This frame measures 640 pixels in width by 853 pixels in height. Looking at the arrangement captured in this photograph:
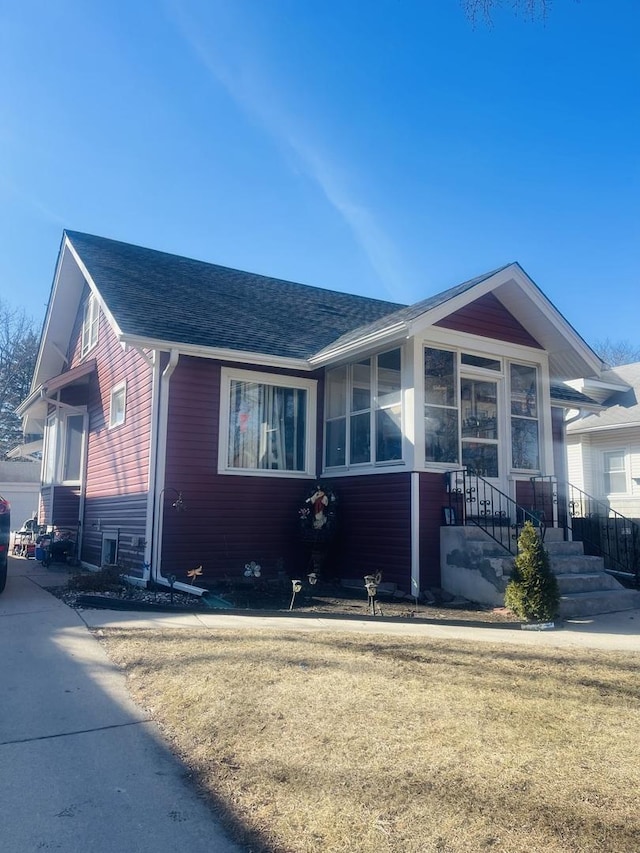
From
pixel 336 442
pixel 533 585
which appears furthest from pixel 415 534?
pixel 336 442

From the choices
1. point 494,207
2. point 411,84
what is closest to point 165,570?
point 411,84

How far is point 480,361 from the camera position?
10141 mm

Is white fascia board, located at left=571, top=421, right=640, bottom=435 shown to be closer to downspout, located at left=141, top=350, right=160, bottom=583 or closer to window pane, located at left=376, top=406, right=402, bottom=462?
window pane, located at left=376, top=406, right=402, bottom=462

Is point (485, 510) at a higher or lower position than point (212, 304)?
lower

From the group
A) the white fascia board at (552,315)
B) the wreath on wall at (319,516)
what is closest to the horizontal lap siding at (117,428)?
the wreath on wall at (319,516)

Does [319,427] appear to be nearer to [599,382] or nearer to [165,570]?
[165,570]

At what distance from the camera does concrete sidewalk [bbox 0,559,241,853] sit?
9.16 feet

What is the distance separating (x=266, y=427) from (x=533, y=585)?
16.1 feet


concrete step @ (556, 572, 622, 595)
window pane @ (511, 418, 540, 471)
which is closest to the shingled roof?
Answer: window pane @ (511, 418, 540, 471)

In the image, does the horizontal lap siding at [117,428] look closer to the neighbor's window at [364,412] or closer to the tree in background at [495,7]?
the neighbor's window at [364,412]

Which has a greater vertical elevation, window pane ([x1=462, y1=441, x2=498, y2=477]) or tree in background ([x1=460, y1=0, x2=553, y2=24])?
tree in background ([x1=460, y1=0, x2=553, y2=24])

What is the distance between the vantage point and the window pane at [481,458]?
9750 millimetres

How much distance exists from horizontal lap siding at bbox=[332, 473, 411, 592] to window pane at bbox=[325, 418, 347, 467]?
40 centimetres

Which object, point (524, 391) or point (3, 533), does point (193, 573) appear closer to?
point (3, 533)
